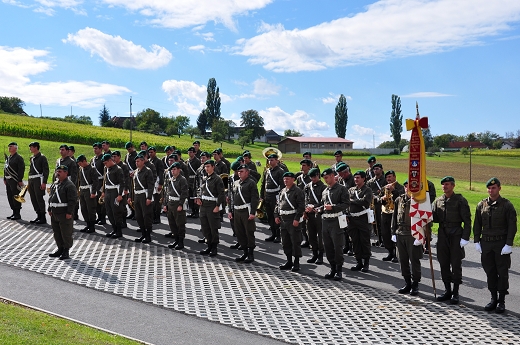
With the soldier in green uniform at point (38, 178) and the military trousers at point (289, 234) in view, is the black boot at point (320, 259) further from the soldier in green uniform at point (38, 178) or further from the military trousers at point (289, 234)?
the soldier in green uniform at point (38, 178)

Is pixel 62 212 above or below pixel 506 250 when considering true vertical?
above

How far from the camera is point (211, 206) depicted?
1193 centimetres

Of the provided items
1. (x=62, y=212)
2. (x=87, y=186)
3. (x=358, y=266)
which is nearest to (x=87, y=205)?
(x=87, y=186)

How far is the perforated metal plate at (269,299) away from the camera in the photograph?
23.6 ft

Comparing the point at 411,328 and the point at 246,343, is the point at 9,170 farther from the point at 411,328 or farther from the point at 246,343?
the point at 411,328

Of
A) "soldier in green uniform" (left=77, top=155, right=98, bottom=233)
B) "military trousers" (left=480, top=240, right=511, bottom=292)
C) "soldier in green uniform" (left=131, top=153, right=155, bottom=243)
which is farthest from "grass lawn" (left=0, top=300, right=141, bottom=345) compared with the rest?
"soldier in green uniform" (left=77, top=155, right=98, bottom=233)

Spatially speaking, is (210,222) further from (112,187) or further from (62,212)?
(112,187)

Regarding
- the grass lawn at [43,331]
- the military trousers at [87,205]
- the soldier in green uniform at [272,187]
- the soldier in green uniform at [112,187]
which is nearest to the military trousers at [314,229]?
the soldier in green uniform at [272,187]

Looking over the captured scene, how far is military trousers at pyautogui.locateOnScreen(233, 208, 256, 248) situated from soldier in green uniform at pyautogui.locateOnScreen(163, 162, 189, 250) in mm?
1400

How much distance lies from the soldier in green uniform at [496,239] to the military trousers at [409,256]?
1.02 metres

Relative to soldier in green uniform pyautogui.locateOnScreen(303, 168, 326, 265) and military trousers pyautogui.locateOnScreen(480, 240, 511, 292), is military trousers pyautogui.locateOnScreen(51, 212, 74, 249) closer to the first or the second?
soldier in green uniform pyautogui.locateOnScreen(303, 168, 326, 265)

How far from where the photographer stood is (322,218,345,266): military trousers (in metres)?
10.0

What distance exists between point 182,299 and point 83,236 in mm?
5913

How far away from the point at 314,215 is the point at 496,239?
421 centimetres
